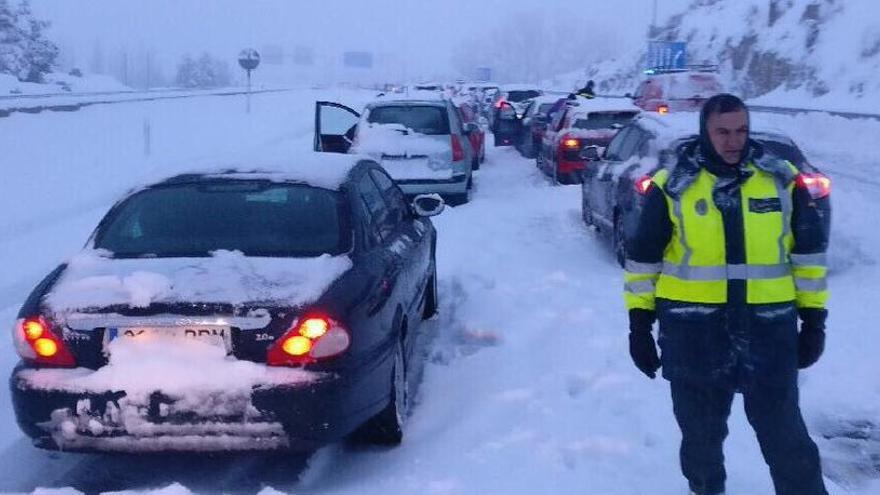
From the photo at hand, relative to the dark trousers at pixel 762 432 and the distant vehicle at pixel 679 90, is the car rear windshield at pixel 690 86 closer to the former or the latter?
the distant vehicle at pixel 679 90

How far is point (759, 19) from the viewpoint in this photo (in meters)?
58.3

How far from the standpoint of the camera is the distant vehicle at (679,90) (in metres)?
22.8

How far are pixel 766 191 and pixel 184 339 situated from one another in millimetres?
2492

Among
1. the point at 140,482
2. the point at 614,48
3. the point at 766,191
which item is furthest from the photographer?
the point at 614,48

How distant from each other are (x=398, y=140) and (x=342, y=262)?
9.08m

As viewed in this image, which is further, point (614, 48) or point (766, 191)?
point (614, 48)

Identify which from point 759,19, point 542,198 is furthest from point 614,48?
point 542,198

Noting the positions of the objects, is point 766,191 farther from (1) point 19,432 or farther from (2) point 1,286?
(2) point 1,286

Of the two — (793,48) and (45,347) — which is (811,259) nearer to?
(45,347)

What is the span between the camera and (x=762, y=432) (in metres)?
3.84

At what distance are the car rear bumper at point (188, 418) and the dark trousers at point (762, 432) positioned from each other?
1.52m

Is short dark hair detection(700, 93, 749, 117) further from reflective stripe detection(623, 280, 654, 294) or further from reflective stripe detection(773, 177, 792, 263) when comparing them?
reflective stripe detection(623, 280, 654, 294)

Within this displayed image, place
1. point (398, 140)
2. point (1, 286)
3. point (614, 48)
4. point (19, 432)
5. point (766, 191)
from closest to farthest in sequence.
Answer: point (766, 191), point (19, 432), point (1, 286), point (398, 140), point (614, 48)

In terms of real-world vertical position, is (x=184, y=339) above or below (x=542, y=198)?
above
